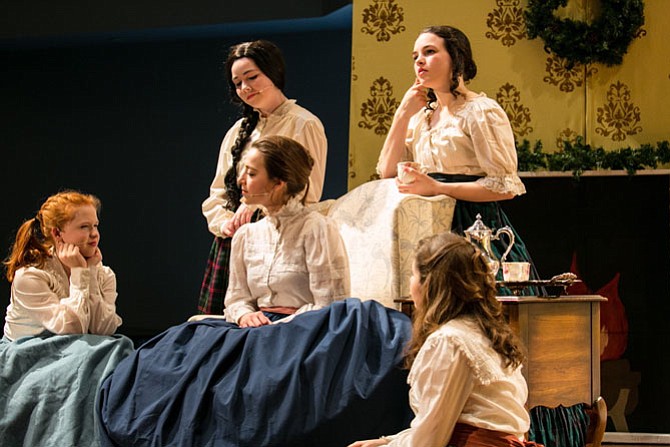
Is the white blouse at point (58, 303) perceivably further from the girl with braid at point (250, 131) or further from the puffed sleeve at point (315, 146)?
the puffed sleeve at point (315, 146)

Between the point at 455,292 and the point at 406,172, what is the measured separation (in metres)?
1.58

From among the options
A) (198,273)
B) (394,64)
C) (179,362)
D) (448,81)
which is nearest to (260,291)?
(179,362)

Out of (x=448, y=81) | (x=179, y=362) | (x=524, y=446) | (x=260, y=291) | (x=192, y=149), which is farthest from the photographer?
(x=192, y=149)

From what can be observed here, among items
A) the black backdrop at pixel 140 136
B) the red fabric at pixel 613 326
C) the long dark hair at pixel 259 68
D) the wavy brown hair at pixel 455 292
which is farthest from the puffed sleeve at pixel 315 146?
the black backdrop at pixel 140 136

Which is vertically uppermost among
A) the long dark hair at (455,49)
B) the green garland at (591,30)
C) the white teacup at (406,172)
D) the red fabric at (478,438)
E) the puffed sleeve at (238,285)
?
the green garland at (591,30)

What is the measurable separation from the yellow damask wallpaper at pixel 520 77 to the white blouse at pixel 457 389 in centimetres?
351

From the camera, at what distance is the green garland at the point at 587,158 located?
560 centimetres

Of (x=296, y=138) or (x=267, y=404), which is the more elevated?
(x=296, y=138)

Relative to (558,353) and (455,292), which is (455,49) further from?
(455,292)

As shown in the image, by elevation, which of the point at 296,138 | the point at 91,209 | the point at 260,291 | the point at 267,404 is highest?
the point at 296,138

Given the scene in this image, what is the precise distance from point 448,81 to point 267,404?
181cm

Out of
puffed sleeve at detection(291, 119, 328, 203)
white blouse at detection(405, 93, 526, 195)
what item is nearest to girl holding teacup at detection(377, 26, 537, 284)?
white blouse at detection(405, 93, 526, 195)

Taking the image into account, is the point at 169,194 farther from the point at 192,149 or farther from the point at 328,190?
the point at 328,190

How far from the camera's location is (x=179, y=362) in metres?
3.28
